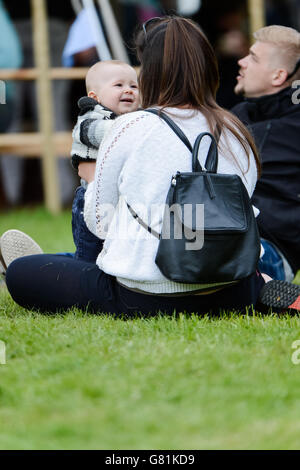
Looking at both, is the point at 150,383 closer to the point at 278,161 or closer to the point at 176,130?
the point at 176,130

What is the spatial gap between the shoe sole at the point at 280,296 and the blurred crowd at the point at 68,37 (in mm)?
4527

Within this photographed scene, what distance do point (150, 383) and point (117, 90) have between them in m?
1.60

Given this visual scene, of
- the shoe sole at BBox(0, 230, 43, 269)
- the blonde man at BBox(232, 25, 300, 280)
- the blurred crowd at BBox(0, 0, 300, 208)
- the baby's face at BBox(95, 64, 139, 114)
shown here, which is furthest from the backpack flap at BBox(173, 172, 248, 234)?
the blurred crowd at BBox(0, 0, 300, 208)

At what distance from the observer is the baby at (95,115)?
3.44 meters

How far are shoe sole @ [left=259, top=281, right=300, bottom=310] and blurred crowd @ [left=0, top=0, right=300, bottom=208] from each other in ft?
14.9

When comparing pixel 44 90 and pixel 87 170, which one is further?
pixel 44 90

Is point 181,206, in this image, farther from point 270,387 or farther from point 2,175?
point 2,175

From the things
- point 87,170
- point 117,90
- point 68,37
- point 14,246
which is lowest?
point 14,246

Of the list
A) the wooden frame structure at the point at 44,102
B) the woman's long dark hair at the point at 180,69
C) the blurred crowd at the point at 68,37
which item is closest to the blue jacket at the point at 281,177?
the woman's long dark hair at the point at 180,69

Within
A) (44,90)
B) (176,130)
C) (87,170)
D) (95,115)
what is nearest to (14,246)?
(87,170)

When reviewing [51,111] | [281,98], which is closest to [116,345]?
[281,98]

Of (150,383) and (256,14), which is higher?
(256,14)

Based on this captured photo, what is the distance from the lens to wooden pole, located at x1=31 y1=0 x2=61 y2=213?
776 cm

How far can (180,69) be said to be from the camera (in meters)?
3.10
